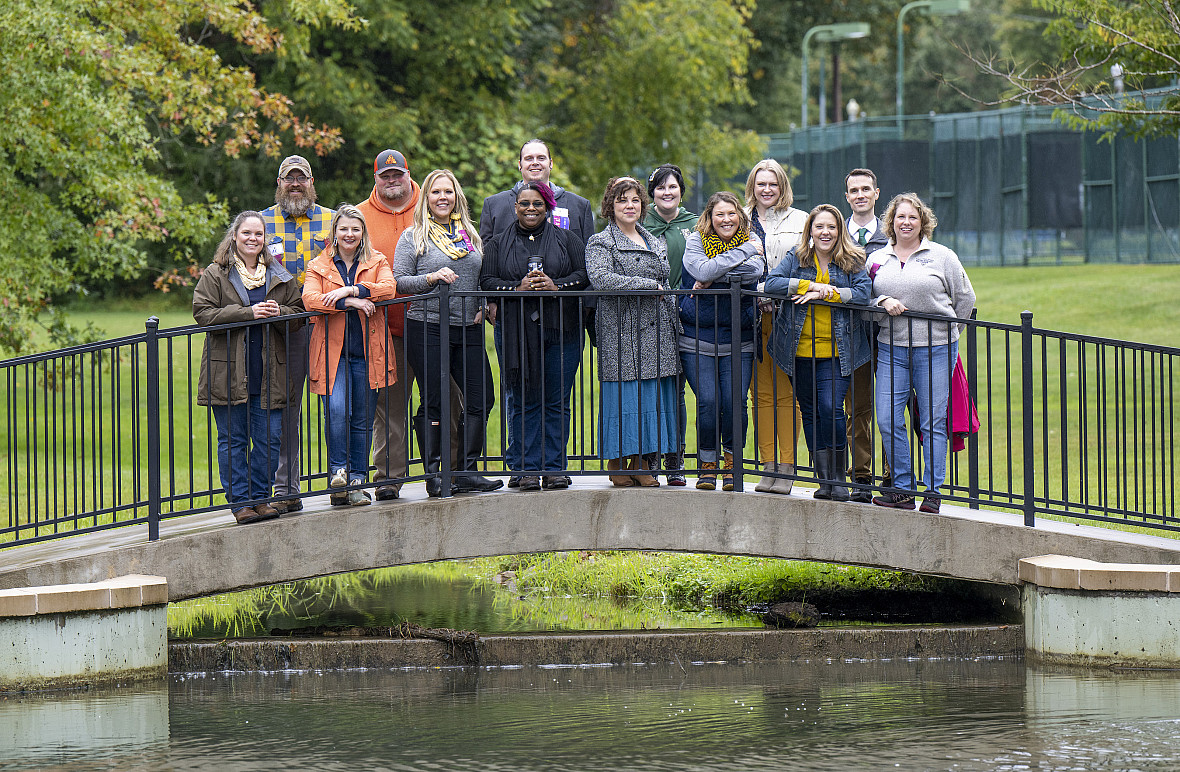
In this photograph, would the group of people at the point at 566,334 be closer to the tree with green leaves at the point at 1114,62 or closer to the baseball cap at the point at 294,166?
the baseball cap at the point at 294,166

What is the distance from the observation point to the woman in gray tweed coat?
7746mm

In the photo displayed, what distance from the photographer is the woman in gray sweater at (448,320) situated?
779cm

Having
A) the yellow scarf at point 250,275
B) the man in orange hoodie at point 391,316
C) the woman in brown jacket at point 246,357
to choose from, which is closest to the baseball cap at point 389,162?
the man in orange hoodie at point 391,316

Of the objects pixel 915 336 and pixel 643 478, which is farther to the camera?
pixel 643 478

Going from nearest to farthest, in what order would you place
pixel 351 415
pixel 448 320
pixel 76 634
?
pixel 76 634 → pixel 448 320 → pixel 351 415

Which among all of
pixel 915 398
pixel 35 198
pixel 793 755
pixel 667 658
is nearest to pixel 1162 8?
pixel 915 398

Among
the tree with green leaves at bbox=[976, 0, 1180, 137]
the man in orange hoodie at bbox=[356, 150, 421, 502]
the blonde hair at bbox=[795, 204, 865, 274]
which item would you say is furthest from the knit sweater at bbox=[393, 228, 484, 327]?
the tree with green leaves at bbox=[976, 0, 1180, 137]

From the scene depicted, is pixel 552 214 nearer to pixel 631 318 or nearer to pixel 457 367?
pixel 631 318

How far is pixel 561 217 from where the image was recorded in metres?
8.02

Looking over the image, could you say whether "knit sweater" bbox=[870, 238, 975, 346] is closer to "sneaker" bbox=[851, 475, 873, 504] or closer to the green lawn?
the green lawn

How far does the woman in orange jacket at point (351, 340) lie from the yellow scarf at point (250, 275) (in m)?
0.25

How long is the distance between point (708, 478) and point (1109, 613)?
2.19 m

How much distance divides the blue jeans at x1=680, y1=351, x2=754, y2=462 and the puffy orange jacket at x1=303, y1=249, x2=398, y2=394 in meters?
1.65

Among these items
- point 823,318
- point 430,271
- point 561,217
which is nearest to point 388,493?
point 430,271
